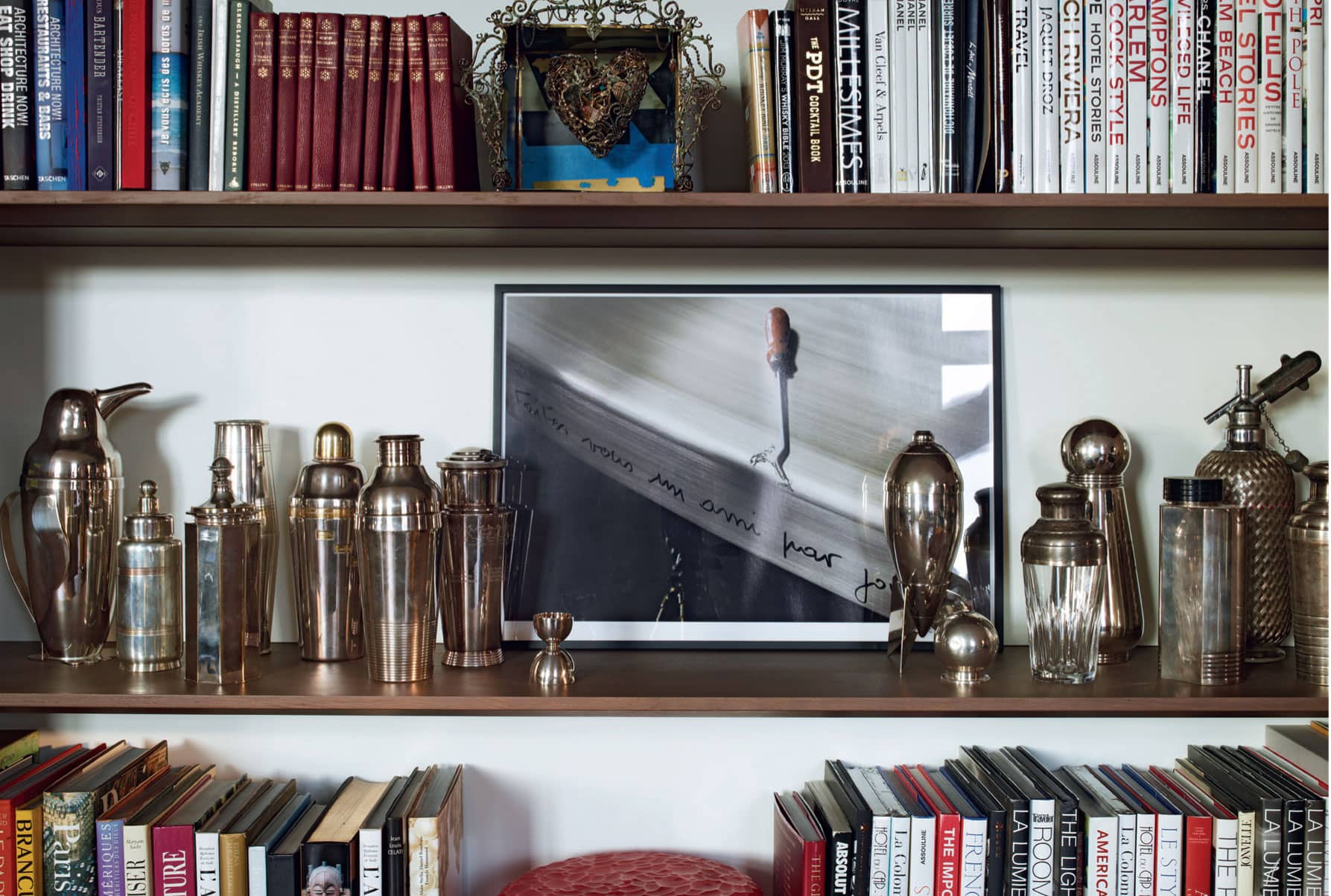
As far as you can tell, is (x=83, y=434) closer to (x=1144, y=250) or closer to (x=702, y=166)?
(x=702, y=166)

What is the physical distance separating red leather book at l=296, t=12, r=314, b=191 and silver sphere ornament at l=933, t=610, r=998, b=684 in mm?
916

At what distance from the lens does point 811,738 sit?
1.57 metres

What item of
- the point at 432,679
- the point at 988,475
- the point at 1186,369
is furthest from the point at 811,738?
the point at 1186,369

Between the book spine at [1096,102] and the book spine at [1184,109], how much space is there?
79 millimetres

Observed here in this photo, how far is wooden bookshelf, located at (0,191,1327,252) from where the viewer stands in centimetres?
125

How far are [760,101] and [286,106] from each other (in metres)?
0.55

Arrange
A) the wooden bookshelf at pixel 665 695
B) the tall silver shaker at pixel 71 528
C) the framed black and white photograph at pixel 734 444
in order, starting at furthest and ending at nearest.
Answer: the framed black and white photograph at pixel 734 444 → the tall silver shaker at pixel 71 528 → the wooden bookshelf at pixel 665 695

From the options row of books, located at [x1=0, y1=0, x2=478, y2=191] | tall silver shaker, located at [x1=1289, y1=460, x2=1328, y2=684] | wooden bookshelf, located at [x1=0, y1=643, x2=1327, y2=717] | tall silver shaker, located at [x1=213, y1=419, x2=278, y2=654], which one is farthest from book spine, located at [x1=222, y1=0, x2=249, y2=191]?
tall silver shaker, located at [x1=1289, y1=460, x2=1328, y2=684]

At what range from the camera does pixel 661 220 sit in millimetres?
1355

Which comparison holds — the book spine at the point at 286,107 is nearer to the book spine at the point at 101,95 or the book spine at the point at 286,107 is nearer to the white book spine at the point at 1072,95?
the book spine at the point at 101,95

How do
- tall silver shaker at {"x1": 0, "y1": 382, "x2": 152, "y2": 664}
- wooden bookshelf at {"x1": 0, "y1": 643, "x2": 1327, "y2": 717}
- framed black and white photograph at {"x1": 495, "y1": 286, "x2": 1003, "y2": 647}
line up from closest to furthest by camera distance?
wooden bookshelf at {"x1": 0, "y1": 643, "x2": 1327, "y2": 717}, tall silver shaker at {"x1": 0, "y1": 382, "x2": 152, "y2": 664}, framed black and white photograph at {"x1": 495, "y1": 286, "x2": 1003, "y2": 647}

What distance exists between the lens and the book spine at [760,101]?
130cm

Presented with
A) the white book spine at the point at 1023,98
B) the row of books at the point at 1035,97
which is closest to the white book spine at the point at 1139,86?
the row of books at the point at 1035,97

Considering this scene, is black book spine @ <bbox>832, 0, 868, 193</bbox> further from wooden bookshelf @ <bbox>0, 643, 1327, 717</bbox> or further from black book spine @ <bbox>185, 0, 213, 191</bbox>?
black book spine @ <bbox>185, 0, 213, 191</bbox>
